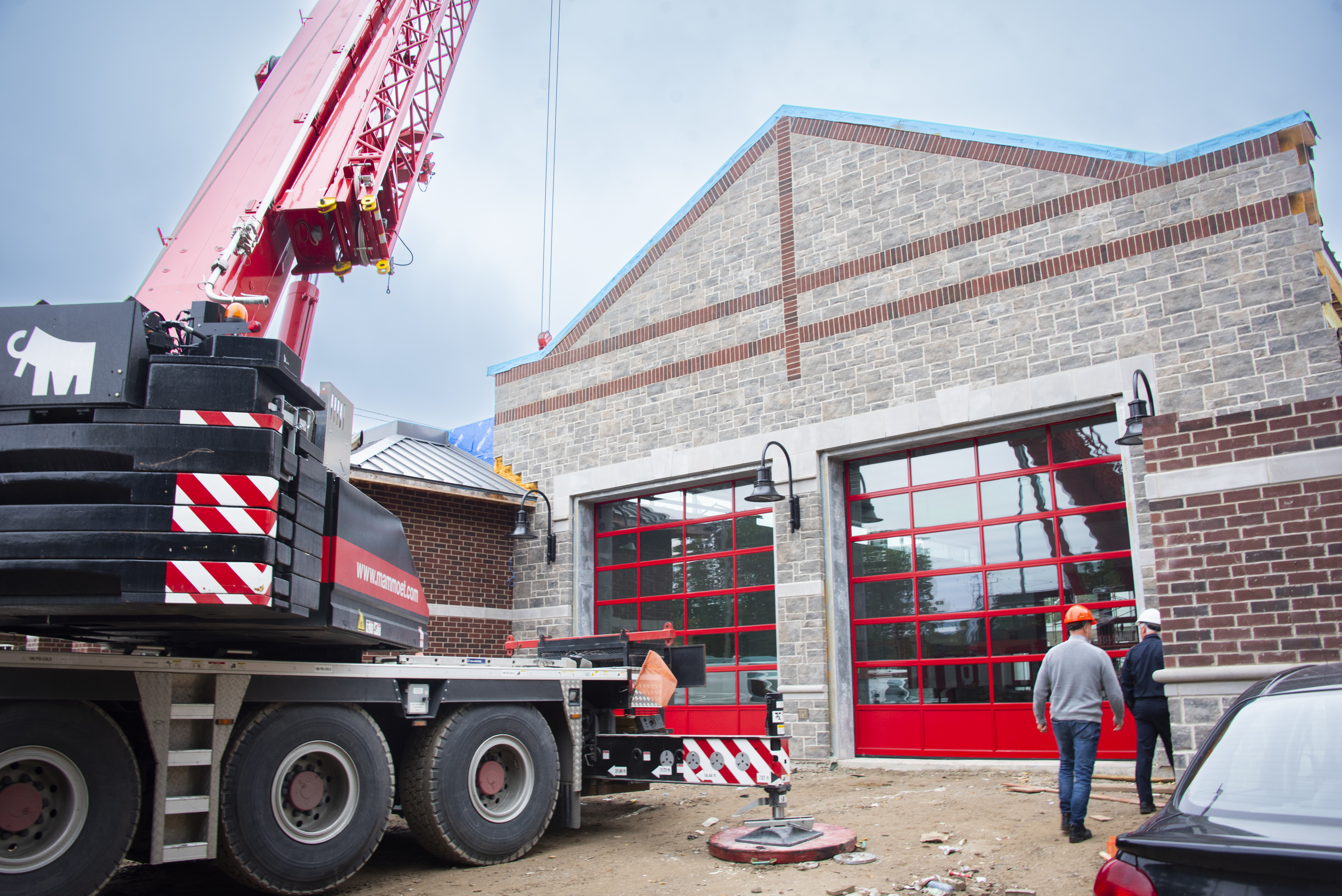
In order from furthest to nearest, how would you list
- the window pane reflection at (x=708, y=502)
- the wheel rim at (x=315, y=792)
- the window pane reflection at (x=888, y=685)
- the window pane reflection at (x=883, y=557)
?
the window pane reflection at (x=708, y=502), the window pane reflection at (x=883, y=557), the window pane reflection at (x=888, y=685), the wheel rim at (x=315, y=792)

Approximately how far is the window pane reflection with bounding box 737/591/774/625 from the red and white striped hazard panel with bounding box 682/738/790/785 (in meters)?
6.19

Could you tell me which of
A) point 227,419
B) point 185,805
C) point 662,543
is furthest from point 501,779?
point 662,543

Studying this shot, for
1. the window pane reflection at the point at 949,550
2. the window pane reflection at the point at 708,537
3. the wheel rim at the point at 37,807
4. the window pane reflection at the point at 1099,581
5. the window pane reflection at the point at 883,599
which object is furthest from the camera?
the window pane reflection at the point at 708,537

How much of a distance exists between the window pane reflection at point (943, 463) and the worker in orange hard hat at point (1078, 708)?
544 centimetres

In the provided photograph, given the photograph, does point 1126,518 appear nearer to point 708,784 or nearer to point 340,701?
point 708,784

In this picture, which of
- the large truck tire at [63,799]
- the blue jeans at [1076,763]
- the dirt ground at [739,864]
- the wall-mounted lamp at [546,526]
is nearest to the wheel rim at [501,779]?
the dirt ground at [739,864]

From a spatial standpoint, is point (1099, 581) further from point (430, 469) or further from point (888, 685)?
point (430, 469)

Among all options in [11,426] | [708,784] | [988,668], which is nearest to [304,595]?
[11,426]

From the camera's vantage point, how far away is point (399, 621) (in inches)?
307

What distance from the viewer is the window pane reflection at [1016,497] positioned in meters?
12.0

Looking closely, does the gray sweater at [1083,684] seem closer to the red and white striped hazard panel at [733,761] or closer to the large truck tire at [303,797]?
the red and white striped hazard panel at [733,761]

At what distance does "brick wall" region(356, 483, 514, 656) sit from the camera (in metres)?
15.7

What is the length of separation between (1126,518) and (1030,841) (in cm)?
529

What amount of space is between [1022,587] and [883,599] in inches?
77.0
